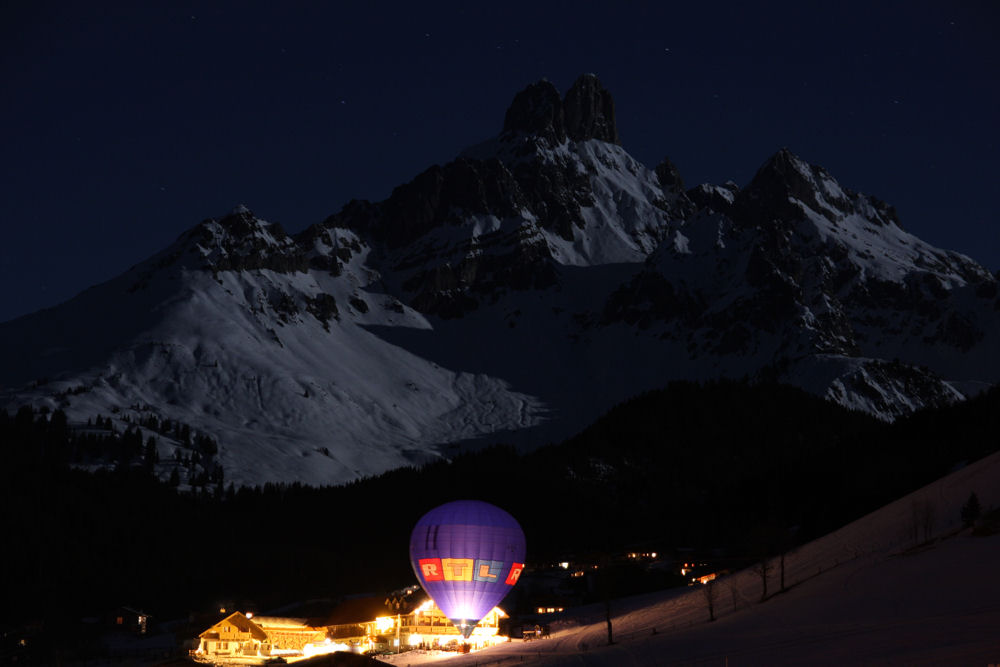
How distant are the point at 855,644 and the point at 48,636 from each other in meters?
98.7

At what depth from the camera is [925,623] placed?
6475cm

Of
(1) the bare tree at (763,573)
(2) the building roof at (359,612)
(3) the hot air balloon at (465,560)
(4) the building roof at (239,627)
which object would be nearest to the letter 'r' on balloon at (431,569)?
(3) the hot air balloon at (465,560)

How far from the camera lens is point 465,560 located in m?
103

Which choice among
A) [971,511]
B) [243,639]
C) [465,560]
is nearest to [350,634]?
[243,639]

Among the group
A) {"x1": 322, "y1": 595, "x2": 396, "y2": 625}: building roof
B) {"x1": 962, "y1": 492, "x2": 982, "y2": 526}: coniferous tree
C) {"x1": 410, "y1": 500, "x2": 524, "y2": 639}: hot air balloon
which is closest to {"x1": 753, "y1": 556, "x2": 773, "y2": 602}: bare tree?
{"x1": 962, "y1": 492, "x2": 982, "y2": 526}: coniferous tree

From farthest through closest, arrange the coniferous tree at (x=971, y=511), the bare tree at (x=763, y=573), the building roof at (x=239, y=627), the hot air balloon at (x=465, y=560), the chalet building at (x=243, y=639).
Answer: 1. the building roof at (x=239, y=627)
2. the chalet building at (x=243, y=639)
3. the hot air balloon at (x=465, y=560)
4. the coniferous tree at (x=971, y=511)
5. the bare tree at (x=763, y=573)

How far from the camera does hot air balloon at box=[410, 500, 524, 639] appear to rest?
10238cm

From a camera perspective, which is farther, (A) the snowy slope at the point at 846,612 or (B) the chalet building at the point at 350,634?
(B) the chalet building at the point at 350,634

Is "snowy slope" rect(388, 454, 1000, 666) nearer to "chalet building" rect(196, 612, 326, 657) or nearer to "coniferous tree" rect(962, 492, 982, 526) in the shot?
"coniferous tree" rect(962, 492, 982, 526)

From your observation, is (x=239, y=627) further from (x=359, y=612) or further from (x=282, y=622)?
(x=359, y=612)

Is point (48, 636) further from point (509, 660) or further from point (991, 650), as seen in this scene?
point (991, 650)

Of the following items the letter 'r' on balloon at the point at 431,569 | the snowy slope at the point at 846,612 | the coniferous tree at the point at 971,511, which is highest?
the coniferous tree at the point at 971,511

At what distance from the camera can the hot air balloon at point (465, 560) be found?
102375 mm

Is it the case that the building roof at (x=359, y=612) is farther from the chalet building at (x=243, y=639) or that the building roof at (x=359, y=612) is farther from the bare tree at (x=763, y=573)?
the bare tree at (x=763, y=573)
